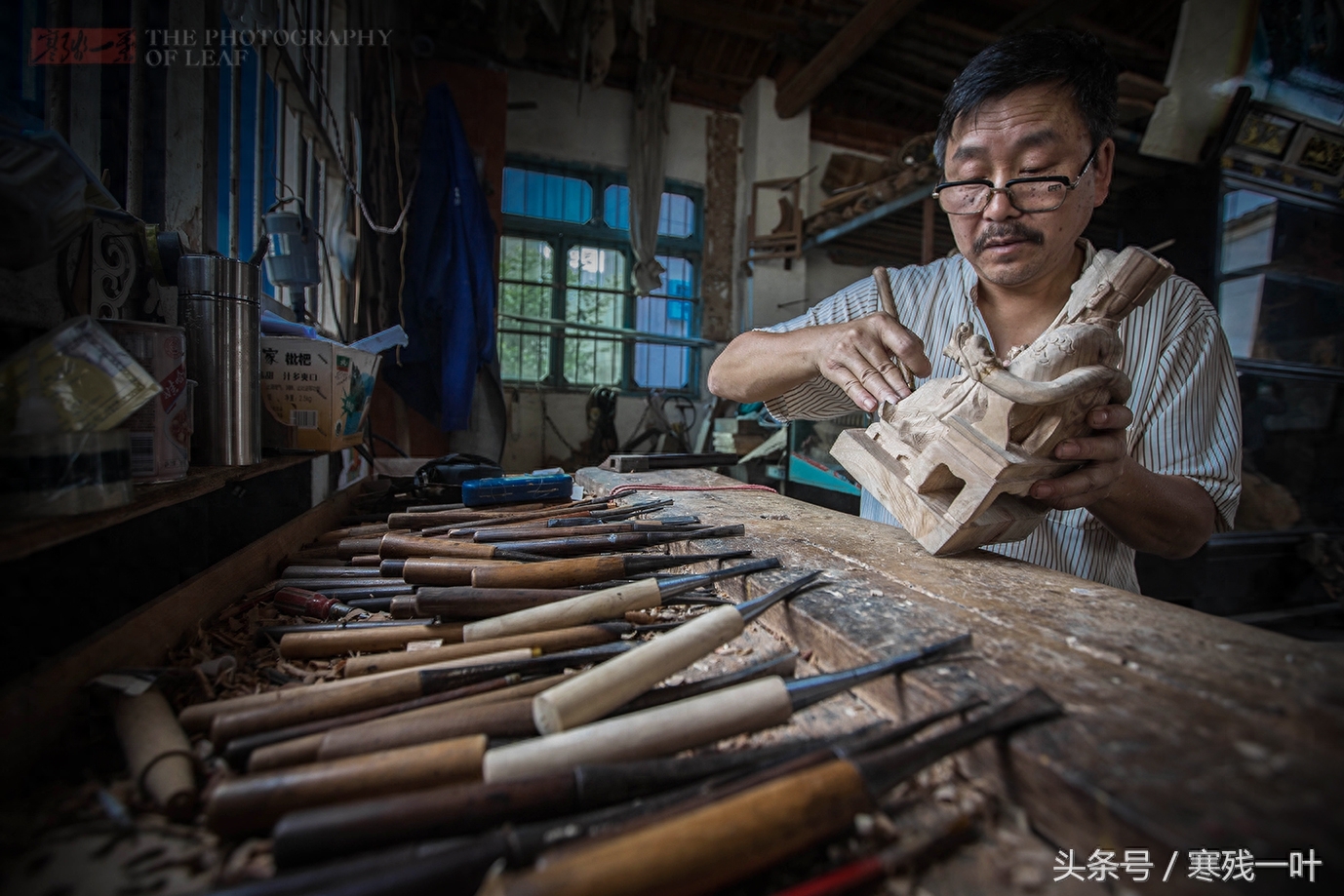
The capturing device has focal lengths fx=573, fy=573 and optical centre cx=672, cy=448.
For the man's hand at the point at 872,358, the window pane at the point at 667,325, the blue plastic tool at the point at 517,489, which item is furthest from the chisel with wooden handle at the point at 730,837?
the window pane at the point at 667,325

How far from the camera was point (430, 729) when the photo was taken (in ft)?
1.99

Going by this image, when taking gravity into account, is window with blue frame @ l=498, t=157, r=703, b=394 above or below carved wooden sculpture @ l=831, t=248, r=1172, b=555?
above

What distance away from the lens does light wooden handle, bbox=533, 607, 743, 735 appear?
2.01 feet

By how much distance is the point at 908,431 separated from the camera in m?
1.38

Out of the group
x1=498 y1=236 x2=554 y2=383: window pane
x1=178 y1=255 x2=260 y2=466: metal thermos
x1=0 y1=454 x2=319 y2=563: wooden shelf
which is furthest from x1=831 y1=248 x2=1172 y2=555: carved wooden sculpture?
x1=498 y1=236 x2=554 y2=383: window pane

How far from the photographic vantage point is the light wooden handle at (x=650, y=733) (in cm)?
54

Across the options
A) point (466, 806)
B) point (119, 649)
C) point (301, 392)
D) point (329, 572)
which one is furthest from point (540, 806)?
point (301, 392)

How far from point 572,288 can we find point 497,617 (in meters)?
7.14

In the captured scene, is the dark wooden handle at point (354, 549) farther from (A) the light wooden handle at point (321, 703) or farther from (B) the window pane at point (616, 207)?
(B) the window pane at point (616, 207)

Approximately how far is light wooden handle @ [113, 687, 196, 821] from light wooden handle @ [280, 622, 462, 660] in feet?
0.58

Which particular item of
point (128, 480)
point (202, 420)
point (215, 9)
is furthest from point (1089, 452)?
point (215, 9)

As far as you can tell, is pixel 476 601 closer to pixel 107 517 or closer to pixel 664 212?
pixel 107 517

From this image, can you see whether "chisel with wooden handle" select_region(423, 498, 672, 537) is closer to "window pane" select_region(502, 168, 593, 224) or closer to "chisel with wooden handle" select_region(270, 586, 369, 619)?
"chisel with wooden handle" select_region(270, 586, 369, 619)

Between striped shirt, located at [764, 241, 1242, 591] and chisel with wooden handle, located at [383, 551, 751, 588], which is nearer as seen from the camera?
chisel with wooden handle, located at [383, 551, 751, 588]
